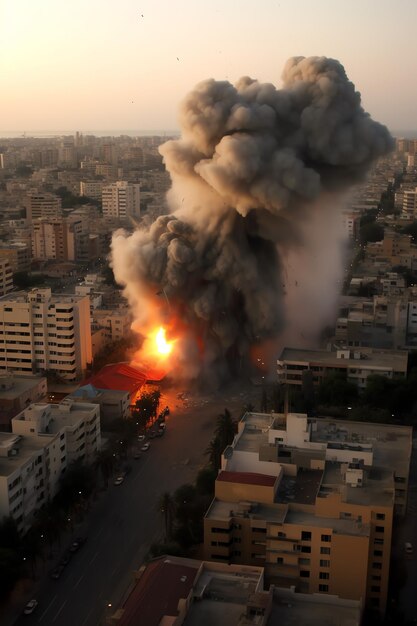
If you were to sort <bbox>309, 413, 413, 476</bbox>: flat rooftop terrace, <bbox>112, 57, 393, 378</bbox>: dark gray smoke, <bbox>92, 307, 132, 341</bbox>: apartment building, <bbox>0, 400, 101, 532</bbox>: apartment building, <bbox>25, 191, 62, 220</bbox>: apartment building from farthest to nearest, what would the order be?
1. <bbox>25, 191, 62, 220</bbox>: apartment building
2. <bbox>92, 307, 132, 341</bbox>: apartment building
3. <bbox>112, 57, 393, 378</bbox>: dark gray smoke
4. <bbox>309, 413, 413, 476</bbox>: flat rooftop terrace
5. <bbox>0, 400, 101, 532</bbox>: apartment building

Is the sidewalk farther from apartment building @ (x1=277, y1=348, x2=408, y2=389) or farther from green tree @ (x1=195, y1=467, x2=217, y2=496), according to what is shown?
apartment building @ (x1=277, y1=348, x2=408, y2=389)

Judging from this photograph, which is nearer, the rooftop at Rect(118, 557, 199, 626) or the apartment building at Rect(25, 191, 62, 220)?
the rooftop at Rect(118, 557, 199, 626)

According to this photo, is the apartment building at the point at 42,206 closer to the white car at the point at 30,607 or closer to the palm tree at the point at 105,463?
the palm tree at the point at 105,463

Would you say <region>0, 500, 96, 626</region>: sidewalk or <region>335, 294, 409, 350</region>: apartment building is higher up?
<region>335, 294, 409, 350</region>: apartment building

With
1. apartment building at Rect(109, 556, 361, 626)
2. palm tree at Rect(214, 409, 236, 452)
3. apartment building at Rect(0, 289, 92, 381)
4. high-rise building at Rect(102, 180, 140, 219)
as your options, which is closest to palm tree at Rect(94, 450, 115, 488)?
palm tree at Rect(214, 409, 236, 452)

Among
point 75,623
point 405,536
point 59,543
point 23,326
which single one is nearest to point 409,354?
point 405,536

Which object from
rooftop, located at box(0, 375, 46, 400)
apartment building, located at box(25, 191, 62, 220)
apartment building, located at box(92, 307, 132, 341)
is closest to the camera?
rooftop, located at box(0, 375, 46, 400)

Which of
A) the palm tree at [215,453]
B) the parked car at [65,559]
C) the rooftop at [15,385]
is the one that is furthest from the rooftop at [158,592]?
the rooftop at [15,385]
